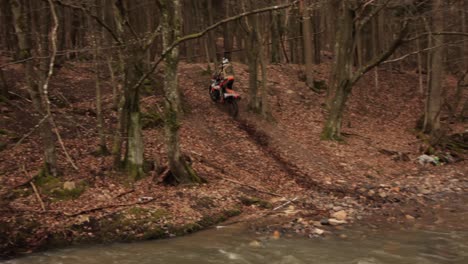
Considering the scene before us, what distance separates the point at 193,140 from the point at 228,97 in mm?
2678

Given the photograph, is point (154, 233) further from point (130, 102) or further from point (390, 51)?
point (390, 51)

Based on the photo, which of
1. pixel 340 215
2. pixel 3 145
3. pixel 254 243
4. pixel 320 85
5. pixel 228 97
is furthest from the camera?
pixel 320 85

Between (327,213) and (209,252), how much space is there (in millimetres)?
3219

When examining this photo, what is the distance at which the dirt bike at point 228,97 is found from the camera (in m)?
15.5

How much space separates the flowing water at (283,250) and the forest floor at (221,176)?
0.47m

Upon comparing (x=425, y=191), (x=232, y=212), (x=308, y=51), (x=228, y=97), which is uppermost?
(x=308, y=51)

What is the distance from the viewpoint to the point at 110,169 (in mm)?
10531

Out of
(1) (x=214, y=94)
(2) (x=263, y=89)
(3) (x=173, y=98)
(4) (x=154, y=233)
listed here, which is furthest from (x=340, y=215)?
(1) (x=214, y=94)

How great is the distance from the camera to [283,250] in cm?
743

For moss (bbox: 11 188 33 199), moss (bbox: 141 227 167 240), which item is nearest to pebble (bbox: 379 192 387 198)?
moss (bbox: 141 227 167 240)

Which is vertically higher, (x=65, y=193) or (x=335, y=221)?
(x=65, y=193)

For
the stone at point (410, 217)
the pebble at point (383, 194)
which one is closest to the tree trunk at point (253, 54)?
the pebble at point (383, 194)

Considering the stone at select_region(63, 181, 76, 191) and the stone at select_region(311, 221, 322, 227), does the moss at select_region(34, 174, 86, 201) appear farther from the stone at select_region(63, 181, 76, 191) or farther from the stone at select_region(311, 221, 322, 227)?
the stone at select_region(311, 221, 322, 227)

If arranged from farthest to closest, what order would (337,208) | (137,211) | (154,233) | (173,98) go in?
(173,98) → (337,208) → (137,211) → (154,233)
